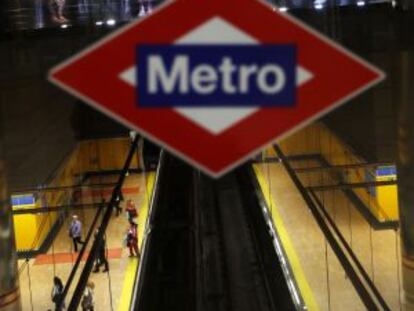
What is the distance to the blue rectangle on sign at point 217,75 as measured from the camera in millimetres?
1486

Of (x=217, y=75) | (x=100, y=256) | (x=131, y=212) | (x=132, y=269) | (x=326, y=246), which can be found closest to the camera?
(x=217, y=75)

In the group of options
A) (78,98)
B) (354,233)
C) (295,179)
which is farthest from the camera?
(354,233)

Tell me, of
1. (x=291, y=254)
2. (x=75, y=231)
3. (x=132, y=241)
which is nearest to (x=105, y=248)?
(x=75, y=231)

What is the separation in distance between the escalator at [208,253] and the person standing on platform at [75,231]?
0.51m

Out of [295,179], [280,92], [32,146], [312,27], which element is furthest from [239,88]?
[32,146]

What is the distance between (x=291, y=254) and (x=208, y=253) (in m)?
1.54

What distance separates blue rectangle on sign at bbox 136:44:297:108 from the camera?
1.49 m

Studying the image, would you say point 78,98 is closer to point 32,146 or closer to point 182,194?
point 32,146

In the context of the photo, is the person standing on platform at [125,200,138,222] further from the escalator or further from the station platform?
the escalator

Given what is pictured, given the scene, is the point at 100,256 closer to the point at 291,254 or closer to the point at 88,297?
the point at 88,297

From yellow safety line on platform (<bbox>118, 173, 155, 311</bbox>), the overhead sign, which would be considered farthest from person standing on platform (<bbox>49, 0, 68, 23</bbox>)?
yellow safety line on platform (<bbox>118, 173, 155, 311</bbox>)

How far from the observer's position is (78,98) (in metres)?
1.61

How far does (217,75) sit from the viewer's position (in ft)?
4.90

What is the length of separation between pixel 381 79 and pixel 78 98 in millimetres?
616
